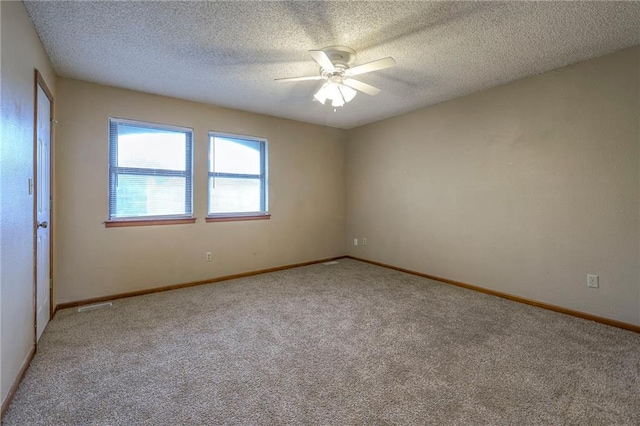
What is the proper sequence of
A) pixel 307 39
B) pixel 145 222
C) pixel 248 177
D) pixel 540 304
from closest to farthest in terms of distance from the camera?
pixel 307 39 < pixel 540 304 < pixel 145 222 < pixel 248 177

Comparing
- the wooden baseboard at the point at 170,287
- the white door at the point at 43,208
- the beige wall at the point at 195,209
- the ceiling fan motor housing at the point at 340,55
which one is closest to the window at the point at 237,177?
the beige wall at the point at 195,209

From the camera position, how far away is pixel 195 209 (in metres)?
4.03

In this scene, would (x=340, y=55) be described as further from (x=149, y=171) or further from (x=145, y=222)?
(x=145, y=222)

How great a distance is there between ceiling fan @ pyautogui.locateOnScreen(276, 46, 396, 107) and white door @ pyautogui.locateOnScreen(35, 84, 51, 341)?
2043mm

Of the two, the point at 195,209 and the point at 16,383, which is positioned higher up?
the point at 195,209

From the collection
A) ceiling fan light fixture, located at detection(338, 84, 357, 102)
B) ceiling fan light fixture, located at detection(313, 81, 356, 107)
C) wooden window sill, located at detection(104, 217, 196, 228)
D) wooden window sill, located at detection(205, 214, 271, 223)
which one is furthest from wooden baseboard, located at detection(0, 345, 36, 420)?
ceiling fan light fixture, located at detection(338, 84, 357, 102)

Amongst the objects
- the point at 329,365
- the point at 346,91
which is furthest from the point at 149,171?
the point at 329,365

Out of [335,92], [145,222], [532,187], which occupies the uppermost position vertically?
[335,92]

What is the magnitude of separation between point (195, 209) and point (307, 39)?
2599 mm

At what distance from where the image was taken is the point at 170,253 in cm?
386

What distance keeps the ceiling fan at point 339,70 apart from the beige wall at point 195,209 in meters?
1.94

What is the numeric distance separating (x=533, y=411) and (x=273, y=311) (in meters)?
2.19

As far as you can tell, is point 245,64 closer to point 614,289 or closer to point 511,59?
point 511,59

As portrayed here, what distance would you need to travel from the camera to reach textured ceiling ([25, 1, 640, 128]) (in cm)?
209
